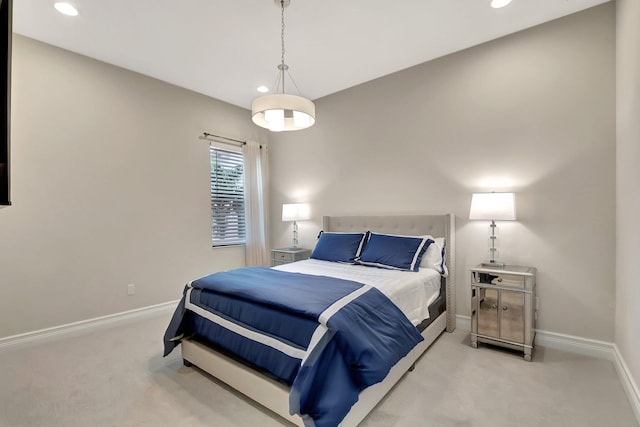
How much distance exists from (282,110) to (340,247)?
173cm

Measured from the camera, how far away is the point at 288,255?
13.9ft

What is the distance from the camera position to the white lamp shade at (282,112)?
2.10m

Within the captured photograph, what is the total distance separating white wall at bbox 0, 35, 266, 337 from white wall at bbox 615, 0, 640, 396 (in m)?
4.26

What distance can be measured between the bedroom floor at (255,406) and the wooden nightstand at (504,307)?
0.14 metres

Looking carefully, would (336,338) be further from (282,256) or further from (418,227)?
(282,256)

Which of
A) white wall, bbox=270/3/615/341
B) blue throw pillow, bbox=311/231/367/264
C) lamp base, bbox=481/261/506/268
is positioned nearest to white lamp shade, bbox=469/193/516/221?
white wall, bbox=270/3/615/341

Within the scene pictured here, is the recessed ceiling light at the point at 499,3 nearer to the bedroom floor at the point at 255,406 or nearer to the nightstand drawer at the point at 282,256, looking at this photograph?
the bedroom floor at the point at 255,406

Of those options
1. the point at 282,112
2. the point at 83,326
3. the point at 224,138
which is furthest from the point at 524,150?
the point at 83,326

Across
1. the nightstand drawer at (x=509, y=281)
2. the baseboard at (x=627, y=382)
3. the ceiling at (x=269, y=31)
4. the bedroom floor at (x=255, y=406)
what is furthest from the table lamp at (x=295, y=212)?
the baseboard at (x=627, y=382)

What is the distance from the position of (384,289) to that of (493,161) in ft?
5.91

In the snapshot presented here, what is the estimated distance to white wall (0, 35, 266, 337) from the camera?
279cm

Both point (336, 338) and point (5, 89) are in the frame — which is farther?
point (336, 338)

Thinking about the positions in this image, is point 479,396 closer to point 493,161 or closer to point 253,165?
point 493,161

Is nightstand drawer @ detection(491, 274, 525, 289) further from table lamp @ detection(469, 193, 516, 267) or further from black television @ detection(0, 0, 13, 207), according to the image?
black television @ detection(0, 0, 13, 207)
